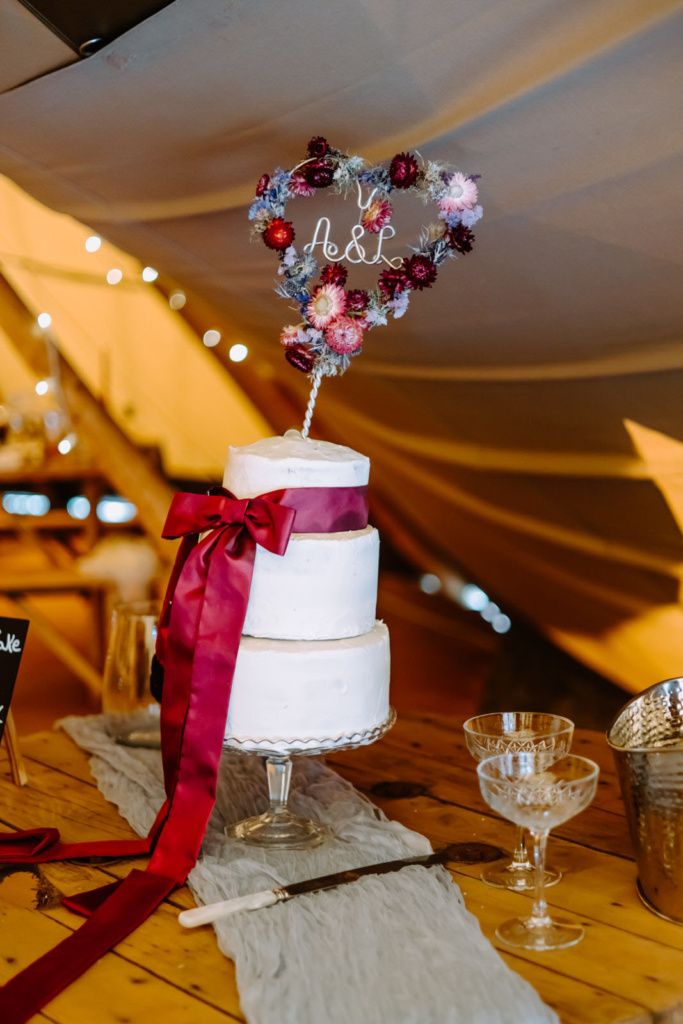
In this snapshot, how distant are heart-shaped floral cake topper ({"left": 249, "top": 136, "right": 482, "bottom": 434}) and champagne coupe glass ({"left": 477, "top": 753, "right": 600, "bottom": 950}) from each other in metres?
0.48

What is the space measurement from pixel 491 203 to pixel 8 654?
1.07m

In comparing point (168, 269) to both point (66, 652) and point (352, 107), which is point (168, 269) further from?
point (66, 652)

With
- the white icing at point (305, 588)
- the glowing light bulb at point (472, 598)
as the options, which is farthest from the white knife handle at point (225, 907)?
the glowing light bulb at point (472, 598)

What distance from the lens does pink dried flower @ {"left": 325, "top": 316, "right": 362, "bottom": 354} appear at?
120 centimetres

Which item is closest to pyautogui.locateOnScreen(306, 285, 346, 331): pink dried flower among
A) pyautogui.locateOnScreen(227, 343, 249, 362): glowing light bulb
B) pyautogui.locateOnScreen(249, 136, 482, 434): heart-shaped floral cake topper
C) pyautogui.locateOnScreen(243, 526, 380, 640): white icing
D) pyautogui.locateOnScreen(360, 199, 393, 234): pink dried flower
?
pyautogui.locateOnScreen(249, 136, 482, 434): heart-shaped floral cake topper

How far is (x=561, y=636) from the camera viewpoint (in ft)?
10.3

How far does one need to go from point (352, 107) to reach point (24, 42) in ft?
1.74

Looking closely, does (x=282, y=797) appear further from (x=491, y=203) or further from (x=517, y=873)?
(x=491, y=203)

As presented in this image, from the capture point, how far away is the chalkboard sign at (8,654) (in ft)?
4.22

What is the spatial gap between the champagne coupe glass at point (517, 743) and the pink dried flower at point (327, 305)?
513mm

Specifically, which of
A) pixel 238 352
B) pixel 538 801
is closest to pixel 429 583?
pixel 238 352

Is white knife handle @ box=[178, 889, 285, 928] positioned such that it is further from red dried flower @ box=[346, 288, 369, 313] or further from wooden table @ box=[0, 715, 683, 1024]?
red dried flower @ box=[346, 288, 369, 313]

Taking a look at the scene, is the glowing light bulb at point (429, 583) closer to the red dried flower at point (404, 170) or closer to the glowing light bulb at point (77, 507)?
the glowing light bulb at point (77, 507)

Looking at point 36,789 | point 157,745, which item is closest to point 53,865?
point 36,789
